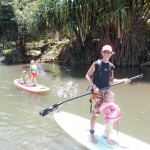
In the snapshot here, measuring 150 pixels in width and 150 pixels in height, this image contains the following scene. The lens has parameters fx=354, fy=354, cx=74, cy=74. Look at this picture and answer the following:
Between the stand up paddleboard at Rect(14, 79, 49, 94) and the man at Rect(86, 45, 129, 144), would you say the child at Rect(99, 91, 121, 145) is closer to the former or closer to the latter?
the man at Rect(86, 45, 129, 144)

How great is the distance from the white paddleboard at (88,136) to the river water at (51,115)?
0.79ft

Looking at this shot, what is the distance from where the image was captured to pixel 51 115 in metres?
9.99

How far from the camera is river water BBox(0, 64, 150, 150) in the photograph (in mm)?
7941

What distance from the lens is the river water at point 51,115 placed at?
7941mm

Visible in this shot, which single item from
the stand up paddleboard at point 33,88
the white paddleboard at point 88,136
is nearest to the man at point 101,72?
the white paddleboard at point 88,136

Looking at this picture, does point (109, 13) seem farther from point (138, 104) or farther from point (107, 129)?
point (107, 129)

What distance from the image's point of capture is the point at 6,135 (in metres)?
8.34

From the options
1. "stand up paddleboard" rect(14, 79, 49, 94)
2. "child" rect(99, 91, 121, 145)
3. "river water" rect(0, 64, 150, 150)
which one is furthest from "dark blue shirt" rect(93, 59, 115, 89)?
"stand up paddleboard" rect(14, 79, 49, 94)

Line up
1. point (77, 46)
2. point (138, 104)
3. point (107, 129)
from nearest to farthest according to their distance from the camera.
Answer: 1. point (107, 129)
2. point (138, 104)
3. point (77, 46)

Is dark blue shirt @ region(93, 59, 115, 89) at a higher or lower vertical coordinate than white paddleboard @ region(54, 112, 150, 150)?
higher

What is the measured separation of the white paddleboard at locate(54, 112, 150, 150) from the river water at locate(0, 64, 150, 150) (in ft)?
0.79

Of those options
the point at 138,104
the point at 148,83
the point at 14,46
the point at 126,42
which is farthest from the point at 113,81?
the point at 14,46

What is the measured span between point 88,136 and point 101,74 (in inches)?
57.2

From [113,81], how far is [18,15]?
1828cm
